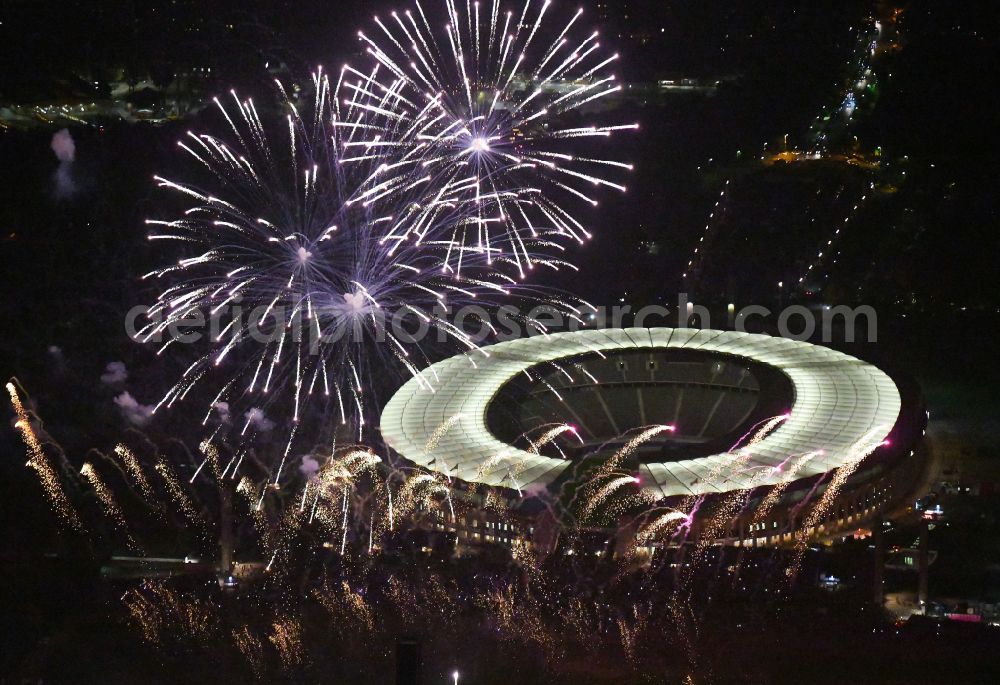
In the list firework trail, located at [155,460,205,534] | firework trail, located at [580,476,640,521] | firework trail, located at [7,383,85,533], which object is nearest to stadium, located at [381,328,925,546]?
firework trail, located at [580,476,640,521]

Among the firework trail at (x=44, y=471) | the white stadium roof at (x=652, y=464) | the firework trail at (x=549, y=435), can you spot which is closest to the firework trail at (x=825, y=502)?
the white stadium roof at (x=652, y=464)

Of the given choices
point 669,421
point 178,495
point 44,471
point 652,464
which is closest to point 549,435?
point 652,464

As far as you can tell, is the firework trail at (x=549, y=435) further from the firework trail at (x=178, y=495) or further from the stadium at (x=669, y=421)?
the firework trail at (x=178, y=495)

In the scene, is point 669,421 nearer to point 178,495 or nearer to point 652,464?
point 652,464

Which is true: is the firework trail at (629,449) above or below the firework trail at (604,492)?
above

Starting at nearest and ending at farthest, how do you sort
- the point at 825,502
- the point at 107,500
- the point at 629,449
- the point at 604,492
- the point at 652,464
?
the point at 825,502 → the point at 604,492 → the point at 652,464 → the point at 629,449 → the point at 107,500

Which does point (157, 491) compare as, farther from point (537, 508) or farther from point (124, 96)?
point (124, 96)
